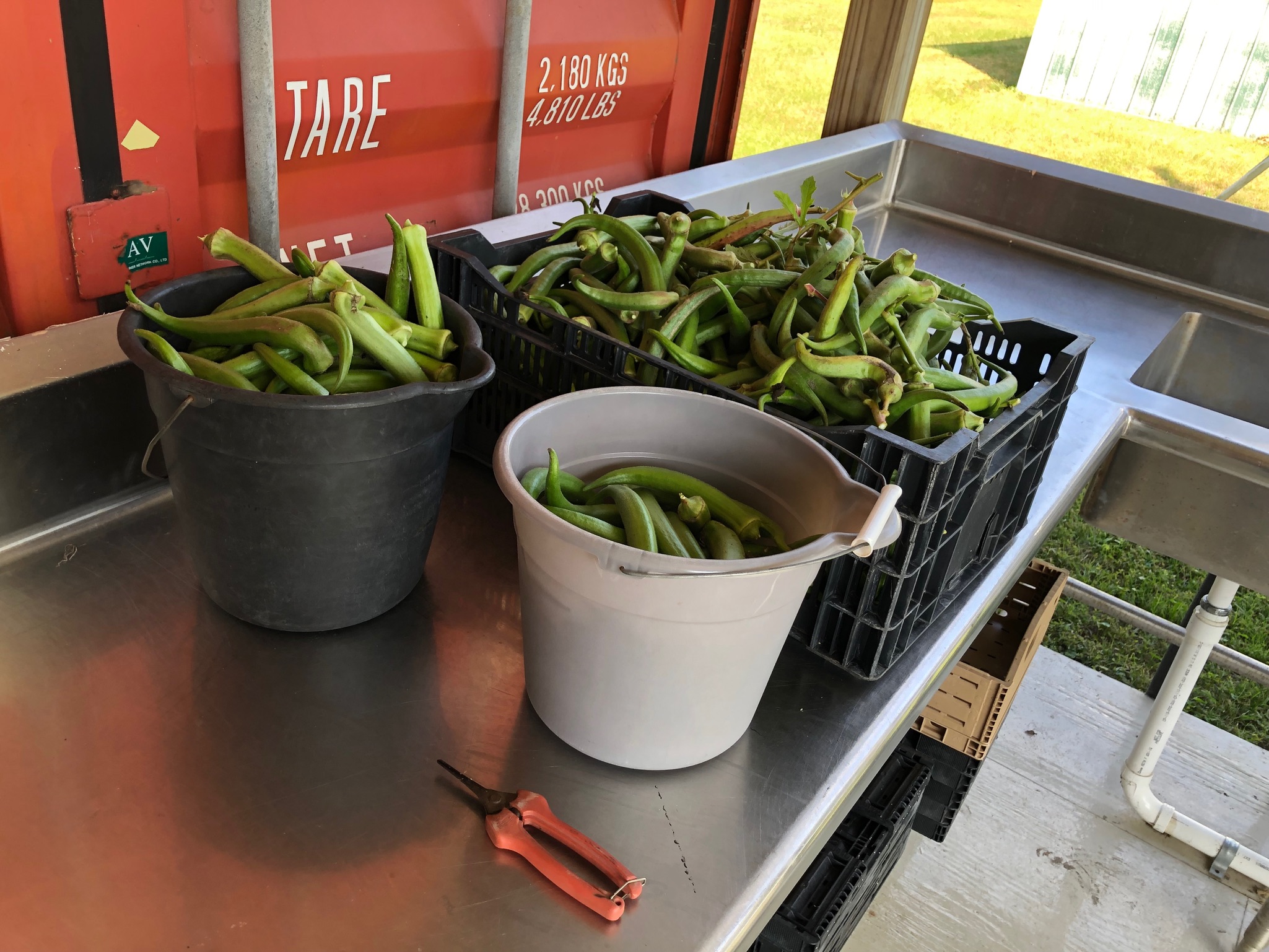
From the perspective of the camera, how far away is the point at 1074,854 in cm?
234

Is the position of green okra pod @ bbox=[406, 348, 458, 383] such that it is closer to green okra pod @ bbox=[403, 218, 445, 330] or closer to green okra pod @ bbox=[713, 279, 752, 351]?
green okra pod @ bbox=[403, 218, 445, 330]

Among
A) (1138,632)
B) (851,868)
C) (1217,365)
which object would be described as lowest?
(1138,632)

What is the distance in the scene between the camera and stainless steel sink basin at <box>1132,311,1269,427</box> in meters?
2.14

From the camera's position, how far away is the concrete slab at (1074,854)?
215cm

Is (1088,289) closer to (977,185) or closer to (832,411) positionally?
(977,185)

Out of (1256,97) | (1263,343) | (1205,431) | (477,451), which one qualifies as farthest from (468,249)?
(1256,97)

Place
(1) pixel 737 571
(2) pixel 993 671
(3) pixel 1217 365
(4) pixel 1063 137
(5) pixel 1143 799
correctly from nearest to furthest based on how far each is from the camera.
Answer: (1) pixel 737 571
(2) pixel 993 671
(3) pixel 1217 365
(5) pixel 1143 799
(4) pixel 1063 137

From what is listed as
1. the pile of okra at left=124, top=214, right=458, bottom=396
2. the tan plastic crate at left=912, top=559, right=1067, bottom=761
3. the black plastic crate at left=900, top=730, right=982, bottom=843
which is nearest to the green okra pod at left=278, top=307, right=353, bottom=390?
the pile of okra at left=124, top=214, right=458, bottom=396

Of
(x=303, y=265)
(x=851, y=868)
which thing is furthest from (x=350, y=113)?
(x=851, y=868)

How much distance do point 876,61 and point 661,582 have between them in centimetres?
229

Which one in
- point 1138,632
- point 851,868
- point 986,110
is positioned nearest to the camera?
point 851,868

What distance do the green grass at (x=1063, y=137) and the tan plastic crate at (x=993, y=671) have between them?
146 cm

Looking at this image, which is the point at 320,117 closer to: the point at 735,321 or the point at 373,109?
the point at 373,109

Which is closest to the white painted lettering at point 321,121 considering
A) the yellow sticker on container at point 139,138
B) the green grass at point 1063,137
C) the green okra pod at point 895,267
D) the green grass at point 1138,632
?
the yellow sticker on container at point 139,138
